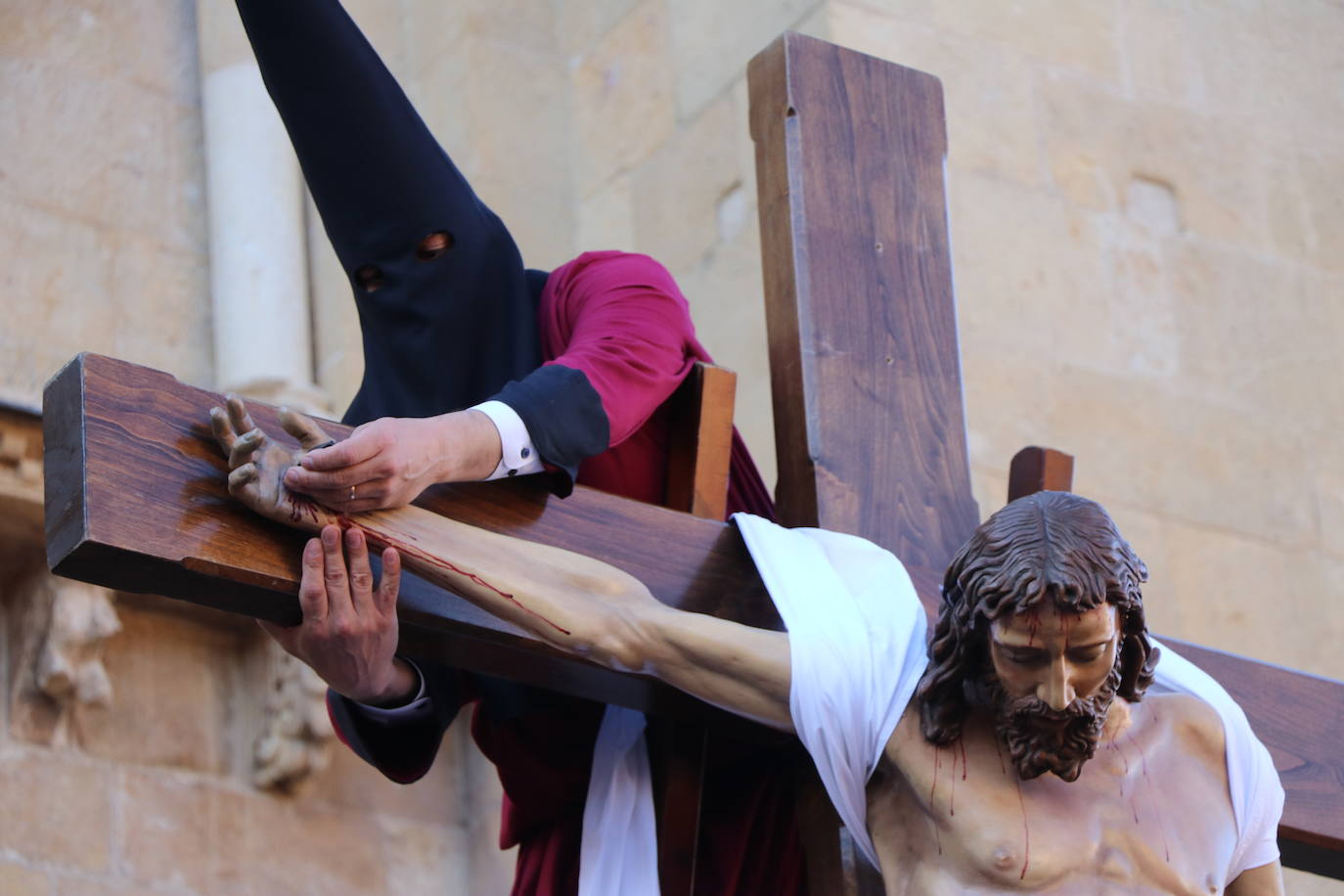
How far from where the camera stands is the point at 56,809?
4.36 m

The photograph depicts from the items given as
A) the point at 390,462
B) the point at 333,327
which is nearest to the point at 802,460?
the point at 390,462

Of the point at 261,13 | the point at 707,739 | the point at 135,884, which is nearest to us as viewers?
the point at 261,13

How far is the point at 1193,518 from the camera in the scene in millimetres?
5117

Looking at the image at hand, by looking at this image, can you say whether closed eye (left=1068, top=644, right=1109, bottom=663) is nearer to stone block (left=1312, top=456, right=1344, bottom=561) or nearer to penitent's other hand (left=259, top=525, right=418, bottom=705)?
penitent's other hand (left=259, top=525, right=418, bottom=705)

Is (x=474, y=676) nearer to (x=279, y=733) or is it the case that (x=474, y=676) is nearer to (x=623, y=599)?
(x=623, y=599)

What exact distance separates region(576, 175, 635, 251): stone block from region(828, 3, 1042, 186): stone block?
593 millimetres

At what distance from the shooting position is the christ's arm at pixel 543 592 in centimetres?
301

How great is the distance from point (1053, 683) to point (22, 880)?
73.2 inches

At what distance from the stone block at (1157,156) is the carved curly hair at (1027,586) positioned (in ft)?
6.93

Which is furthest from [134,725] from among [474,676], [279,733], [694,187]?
[694,187]

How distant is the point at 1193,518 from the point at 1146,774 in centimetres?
182

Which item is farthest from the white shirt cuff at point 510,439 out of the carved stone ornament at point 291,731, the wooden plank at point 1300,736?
the carved stone ornament at point 291,731

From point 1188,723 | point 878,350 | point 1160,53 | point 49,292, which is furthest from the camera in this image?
point 1160,53

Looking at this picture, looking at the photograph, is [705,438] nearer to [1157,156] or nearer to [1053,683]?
[1053,683]
